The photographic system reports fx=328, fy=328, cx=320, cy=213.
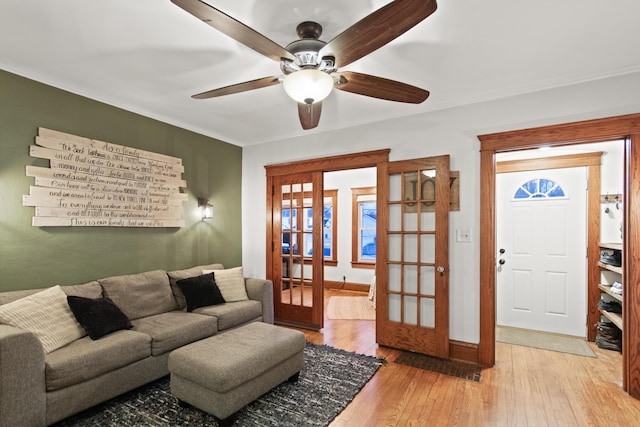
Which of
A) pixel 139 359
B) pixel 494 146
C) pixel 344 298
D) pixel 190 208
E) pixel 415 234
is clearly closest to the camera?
pixel 139 359

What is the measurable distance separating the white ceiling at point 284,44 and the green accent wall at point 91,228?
0.19 m

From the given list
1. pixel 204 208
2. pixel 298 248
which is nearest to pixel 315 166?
pixel 298 248

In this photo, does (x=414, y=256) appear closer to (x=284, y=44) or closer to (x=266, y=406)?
(x=266, y=406)

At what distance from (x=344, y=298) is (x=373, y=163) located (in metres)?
3.06

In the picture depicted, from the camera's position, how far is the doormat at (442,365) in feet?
9.72

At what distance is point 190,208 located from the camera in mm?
4086

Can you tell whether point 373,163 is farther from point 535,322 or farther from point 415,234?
point 535,322

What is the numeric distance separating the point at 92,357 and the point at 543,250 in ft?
15.9

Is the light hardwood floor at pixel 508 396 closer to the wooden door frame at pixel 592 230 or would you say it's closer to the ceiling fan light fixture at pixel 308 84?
the wooden door frame at pixel 592 230

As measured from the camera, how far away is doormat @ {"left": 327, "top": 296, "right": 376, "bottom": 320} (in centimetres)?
481

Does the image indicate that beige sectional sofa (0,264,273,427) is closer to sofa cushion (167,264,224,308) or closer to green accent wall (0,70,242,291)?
sofa cushion (167,264,224,308)

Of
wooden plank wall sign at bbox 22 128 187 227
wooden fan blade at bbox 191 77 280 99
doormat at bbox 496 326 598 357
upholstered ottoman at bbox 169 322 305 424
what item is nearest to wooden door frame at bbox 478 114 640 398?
doormat at bbox 496 326 598 357

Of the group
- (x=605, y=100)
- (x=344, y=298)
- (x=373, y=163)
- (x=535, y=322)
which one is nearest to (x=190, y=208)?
(x=373, y=163)

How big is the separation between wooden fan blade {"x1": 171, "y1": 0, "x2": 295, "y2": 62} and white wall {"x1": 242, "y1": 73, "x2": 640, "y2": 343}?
1973mm
